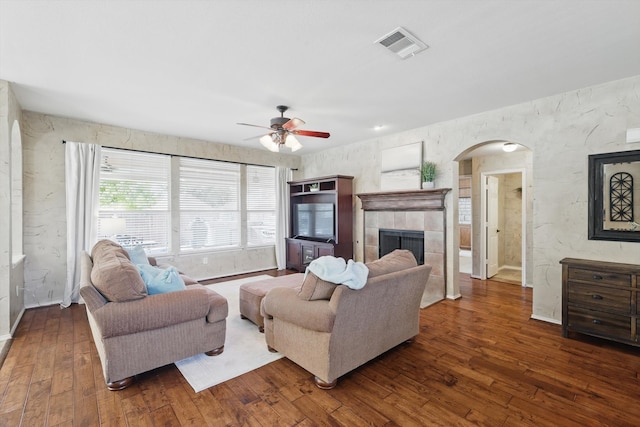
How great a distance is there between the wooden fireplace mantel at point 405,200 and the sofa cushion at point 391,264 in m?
1.97

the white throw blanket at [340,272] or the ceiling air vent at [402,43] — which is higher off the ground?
the ceiling air vent at [402,43]

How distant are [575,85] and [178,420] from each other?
4797 millimetres

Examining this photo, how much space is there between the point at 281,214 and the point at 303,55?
4429mm

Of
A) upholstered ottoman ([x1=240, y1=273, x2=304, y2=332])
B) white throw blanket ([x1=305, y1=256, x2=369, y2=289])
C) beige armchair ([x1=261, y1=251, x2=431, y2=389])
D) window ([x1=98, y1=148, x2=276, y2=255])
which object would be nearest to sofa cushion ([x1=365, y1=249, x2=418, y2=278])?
beige armchair ([x1=261, y1=251, x2=431, y2=389])

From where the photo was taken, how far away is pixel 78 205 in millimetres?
4281

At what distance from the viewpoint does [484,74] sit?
2928 mm

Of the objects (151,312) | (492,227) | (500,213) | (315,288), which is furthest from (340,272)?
(500,213)

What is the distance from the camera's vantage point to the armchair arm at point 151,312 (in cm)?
215

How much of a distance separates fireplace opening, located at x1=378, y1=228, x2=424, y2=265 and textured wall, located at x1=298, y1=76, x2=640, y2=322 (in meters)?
1.45

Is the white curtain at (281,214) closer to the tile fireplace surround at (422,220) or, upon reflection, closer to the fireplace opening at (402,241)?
the tile fireplace surround at (422,220)

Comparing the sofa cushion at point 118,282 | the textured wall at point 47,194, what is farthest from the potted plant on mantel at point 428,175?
the textured wall at point 47,194

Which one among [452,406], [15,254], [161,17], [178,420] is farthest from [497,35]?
[15,254]

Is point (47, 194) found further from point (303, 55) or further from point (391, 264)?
point (391, 264)

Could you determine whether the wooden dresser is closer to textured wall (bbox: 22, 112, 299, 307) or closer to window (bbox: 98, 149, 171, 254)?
window (bbox: 98, 149, 171, 254)
